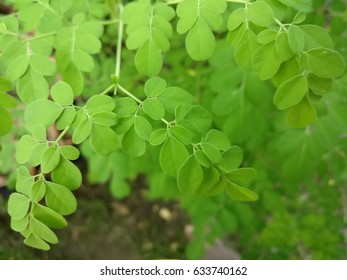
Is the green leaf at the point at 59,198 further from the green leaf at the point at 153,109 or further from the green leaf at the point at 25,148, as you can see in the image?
the green leaf at the point at 153,109

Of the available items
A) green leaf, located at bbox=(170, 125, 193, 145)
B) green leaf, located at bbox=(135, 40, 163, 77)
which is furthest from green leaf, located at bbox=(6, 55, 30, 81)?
green leaf, located at bbox=(170, 125, 193, 145)

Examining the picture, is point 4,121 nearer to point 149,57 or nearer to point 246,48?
point 149,57

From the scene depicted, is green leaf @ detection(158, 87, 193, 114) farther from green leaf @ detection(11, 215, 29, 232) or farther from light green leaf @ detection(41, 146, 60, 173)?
green leaf @ detection(11, 215, 29, 232)

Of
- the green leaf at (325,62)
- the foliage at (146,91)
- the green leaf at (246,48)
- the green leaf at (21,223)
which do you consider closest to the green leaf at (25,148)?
the foliage at (146,91)

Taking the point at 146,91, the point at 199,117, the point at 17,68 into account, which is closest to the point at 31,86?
the point at 17,68
